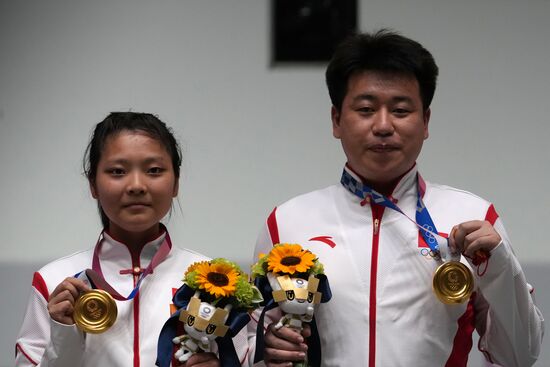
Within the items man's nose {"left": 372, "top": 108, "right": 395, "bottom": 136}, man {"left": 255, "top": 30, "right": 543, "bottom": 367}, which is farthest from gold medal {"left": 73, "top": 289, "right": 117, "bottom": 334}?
man's nose {"left": 372, "top": 108, "right": 395, "bottom": 136}

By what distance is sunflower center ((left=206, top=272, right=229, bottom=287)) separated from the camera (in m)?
1.92

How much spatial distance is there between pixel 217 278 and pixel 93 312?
0.93ft

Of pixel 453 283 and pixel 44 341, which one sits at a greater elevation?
pixel 453 283

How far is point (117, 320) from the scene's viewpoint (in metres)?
2.07

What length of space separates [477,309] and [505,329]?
0.36 feet

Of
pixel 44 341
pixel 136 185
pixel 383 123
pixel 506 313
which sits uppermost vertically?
pixel 383 123

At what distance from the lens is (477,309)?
2.10 m

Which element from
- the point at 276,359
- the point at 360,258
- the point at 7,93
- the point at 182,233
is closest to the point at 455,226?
the point at 360,258

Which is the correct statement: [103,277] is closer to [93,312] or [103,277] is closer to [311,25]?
[93,312]

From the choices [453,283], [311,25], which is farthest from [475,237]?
[311,25]

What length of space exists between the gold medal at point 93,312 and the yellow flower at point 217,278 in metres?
0.21

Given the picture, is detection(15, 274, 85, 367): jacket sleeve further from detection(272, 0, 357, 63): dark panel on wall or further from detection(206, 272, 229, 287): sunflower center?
detection(272, 0, 357, 63): dark panel on wall

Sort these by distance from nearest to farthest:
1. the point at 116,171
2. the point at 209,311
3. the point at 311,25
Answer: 1. the point at 209,311
2. the point at 116,171
3. the point at 311,25

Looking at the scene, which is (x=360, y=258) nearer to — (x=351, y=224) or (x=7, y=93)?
(x=351, y=224)
